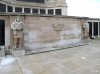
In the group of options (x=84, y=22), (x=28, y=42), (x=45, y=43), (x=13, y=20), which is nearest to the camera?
(x=13, y=20)

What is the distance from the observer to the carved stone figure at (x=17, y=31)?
5.88 metres

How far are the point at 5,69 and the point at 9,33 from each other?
2.60m

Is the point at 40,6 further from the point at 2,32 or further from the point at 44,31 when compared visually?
the point at 2,32

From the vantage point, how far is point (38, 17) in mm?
7160

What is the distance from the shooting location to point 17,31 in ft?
19.6

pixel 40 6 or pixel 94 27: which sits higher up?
pixel 40 6

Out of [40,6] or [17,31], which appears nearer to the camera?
[17,31]

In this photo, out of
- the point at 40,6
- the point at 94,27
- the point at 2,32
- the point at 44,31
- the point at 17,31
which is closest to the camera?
the point at 17,31

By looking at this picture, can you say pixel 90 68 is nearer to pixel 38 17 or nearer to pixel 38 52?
pixel 38 52

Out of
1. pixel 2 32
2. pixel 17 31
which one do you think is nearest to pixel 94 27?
pixel 17 31

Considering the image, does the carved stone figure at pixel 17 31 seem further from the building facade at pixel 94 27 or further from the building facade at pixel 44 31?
the building facade at pixel 94 27

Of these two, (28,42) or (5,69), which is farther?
(28,42)

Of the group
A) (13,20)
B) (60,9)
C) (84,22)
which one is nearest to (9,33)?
(13,20)

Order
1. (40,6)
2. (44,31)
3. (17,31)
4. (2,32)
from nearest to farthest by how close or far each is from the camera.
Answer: (17,31) < (2,32) < (44,31) < (40,6)
